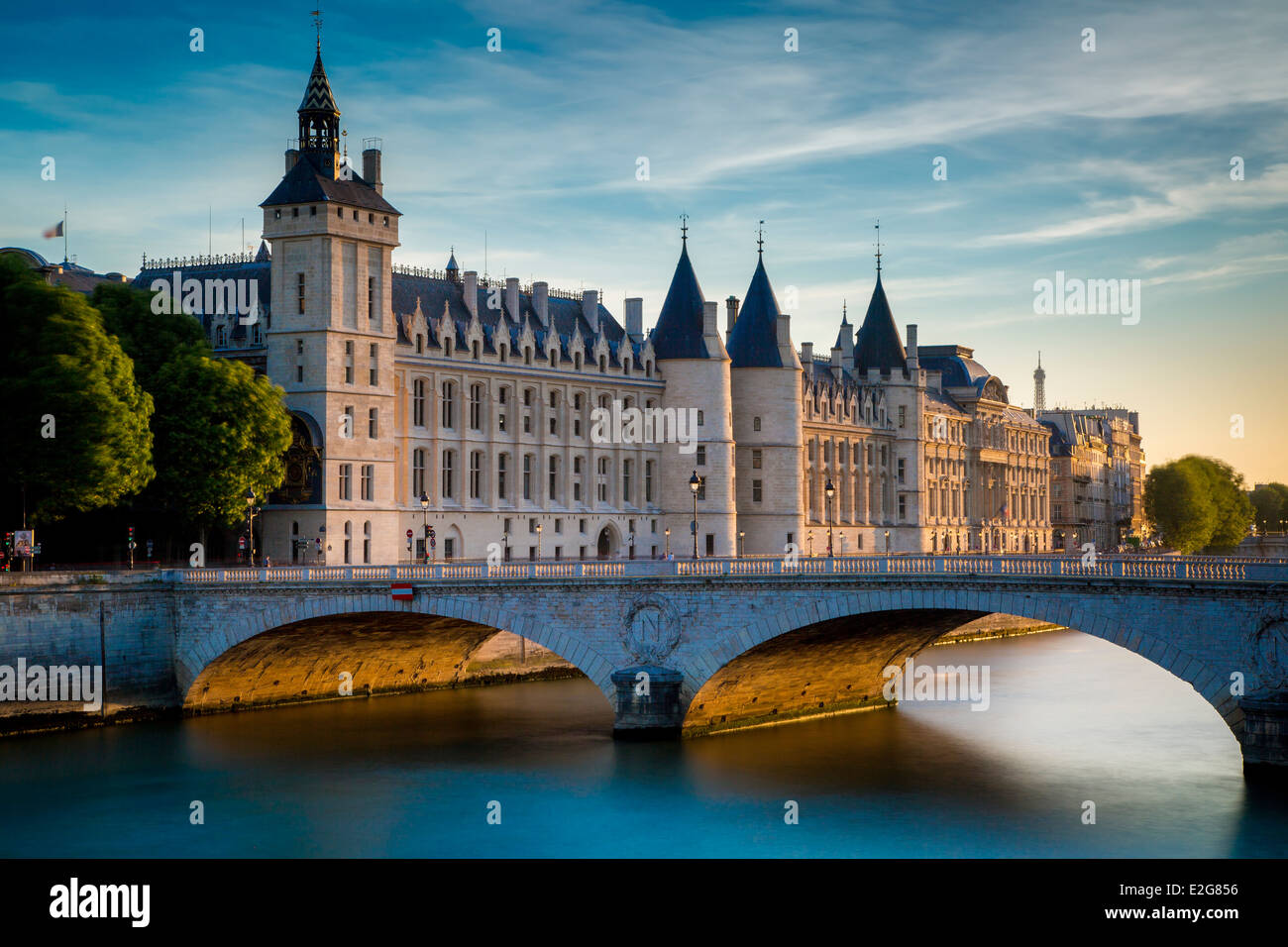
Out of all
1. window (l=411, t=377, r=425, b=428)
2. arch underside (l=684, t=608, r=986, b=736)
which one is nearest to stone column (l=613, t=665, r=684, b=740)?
arch underside (l=684, t=608, r=986, b=736)

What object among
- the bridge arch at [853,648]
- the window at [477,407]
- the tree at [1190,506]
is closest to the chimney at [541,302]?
the window at [477,407]

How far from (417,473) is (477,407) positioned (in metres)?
5.80

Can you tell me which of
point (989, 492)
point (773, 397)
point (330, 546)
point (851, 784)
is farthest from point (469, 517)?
point (989, 492)

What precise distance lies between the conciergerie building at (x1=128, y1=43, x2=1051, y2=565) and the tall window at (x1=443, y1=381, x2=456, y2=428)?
0.20 m

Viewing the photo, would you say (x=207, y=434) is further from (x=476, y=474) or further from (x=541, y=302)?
(x=541, y=302)

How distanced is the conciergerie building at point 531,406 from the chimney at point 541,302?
128 mm

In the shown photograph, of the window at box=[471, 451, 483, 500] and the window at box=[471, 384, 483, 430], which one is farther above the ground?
the window at box=[471, 384, 483, 430]

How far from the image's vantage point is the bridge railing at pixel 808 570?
41750mm

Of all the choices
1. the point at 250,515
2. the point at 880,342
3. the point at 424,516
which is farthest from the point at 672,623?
the point at 880,342

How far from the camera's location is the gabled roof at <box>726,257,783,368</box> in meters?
101

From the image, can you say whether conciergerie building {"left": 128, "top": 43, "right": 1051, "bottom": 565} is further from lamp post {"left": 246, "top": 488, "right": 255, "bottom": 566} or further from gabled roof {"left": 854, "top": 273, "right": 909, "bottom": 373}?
lamp post {"left": 246, "top": 488, "right": 255, "bottom": 566}

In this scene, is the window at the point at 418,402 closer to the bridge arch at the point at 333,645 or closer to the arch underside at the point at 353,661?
the arch underside at the point at 353,661

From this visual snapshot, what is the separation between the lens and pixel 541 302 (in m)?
92.9

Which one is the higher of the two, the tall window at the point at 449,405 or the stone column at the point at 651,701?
the tall window at the point at 449,405
